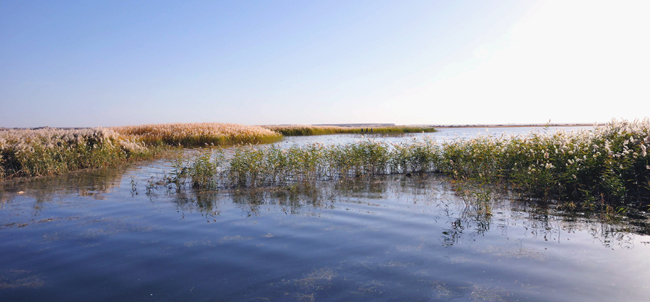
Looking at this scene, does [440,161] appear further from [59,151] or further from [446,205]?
[59,151]

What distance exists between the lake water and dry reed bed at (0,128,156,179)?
5.10m

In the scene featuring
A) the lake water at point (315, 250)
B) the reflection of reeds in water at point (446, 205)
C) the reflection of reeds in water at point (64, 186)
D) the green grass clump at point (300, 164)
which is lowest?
the lake water at point (315, 250)

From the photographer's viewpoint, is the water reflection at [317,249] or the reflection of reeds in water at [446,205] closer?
the water reflection at [317,249]

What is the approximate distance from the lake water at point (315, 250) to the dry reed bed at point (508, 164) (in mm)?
1493

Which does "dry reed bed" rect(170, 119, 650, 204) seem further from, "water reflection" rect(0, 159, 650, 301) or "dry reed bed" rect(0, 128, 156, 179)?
"dry reed bed" rect(0, 128, 156, 179)

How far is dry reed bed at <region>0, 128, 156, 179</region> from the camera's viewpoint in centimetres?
1527

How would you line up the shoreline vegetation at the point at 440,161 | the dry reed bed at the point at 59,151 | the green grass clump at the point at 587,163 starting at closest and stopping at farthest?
the green grass clump at the point at 587,163 < the shoreline vegetation at the point at 440,161 < the dry reed bed at the point at 59,151

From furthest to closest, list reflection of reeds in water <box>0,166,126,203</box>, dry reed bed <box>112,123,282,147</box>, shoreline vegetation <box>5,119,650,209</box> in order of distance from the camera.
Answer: dry reed bed <box>112,123,282,147</box>, reflection of reeds in water <box>0,166,126,203</box>, shoreline vegetation <box>5,119,650,209</box>

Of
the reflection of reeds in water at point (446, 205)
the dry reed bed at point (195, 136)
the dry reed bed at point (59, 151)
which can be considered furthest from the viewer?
the dry reed bed at point (195, 136)

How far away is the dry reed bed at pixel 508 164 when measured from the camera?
1030cm

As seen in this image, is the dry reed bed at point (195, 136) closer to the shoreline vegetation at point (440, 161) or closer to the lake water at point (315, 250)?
the shoreline vegetation at point (440, 161)

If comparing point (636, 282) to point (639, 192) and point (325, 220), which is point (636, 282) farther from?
point (639, 192)

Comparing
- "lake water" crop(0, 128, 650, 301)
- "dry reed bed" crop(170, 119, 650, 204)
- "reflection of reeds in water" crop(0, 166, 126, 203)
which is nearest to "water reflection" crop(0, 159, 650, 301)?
"lake water" crop(0, 128, 650, 301)

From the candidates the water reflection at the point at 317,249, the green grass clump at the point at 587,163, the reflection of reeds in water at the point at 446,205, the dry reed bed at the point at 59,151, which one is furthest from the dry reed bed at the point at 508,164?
the dry reed bed at the point at 59,151
